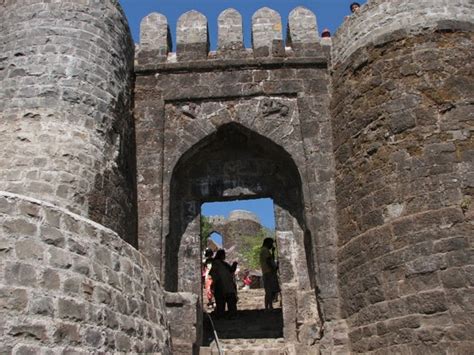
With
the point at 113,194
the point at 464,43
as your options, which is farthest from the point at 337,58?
the point at 113,194

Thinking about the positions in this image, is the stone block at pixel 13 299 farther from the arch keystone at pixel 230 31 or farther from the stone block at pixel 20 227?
the arch keystone at pixel 230 31

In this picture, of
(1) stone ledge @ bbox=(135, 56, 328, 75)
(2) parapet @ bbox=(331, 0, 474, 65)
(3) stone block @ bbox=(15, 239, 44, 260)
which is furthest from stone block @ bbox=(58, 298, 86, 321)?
(1) stone ledge @ bbox=(135, 56, 328, 75)

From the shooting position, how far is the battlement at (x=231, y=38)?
8.74 metres

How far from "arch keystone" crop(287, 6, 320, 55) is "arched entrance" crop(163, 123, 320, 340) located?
67.3 inches

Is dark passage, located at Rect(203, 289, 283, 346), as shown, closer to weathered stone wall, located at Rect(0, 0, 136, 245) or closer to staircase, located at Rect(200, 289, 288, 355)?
staircase, located at Rect(200, 289, 288, 355)

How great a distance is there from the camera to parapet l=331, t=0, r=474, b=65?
730 cm

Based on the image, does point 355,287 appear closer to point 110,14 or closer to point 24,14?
point 110,14

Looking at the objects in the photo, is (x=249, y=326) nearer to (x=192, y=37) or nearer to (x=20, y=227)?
(x=192, y=37)

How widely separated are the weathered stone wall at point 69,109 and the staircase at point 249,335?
188 centimetres

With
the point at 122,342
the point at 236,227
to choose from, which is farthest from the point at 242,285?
the point at 122,342

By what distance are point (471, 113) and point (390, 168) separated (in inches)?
44.1

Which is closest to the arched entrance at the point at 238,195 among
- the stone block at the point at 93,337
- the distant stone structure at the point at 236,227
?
the stone block at the point at 93,337

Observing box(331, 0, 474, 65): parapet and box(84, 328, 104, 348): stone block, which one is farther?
box(331, 0, 474, 65): parapet

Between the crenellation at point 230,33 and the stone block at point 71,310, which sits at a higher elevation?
the crenellation at point 230,33
